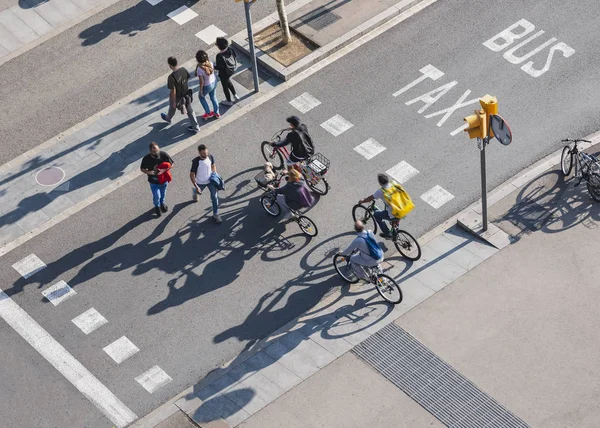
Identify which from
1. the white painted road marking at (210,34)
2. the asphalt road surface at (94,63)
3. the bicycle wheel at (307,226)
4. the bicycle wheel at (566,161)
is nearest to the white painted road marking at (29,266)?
the asphalt road surface at (94,63)

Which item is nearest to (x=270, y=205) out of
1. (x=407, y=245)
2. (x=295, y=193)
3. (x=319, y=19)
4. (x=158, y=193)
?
(x=295, y=193)

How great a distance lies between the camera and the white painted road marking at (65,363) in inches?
706

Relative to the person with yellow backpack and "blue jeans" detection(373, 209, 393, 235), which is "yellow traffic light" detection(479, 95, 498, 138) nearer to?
the person with yellow backpack

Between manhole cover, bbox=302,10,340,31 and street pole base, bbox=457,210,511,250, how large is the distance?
675 centimetres

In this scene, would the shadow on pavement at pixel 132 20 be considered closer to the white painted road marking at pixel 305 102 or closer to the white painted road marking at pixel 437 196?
the white painted road marking at pixel 305 102

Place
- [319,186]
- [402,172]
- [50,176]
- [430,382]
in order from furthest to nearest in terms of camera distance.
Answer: [50,176]
[402,172]
[319,186]
[430,382]

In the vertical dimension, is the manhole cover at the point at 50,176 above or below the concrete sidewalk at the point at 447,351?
above

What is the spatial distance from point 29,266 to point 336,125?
6.97 metres

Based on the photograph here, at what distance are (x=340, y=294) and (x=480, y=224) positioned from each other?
10.1ft

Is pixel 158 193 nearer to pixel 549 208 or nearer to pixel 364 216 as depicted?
pixel 364 216

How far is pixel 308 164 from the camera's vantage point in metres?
20.6

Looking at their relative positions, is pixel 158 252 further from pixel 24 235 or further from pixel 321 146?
pixel 321 146

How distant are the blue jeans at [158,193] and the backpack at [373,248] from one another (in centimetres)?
453

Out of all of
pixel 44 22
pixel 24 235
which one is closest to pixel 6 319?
pixel 24 235
